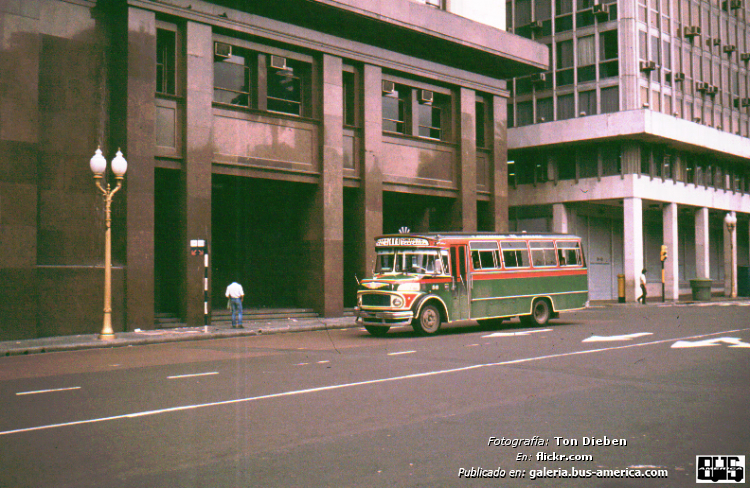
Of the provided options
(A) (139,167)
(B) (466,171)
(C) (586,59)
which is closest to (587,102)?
(C) (586,59)

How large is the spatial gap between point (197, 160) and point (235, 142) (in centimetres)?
179

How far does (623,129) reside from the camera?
39.2 metres

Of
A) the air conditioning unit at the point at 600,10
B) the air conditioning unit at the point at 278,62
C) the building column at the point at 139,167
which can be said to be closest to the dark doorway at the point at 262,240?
the air conditioning unit at the point at 278,62

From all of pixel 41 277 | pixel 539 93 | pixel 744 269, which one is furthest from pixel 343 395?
pixel 744 269

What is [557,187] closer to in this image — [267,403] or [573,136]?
[573,136]

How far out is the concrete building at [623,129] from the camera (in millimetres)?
40219

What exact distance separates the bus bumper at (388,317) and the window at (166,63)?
33.3ft

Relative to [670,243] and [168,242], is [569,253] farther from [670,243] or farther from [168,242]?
[670,243]

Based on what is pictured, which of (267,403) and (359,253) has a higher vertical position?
(359,253)

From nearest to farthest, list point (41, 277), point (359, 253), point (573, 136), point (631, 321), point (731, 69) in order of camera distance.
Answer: point (41, 277), point (631, 321), point (359, 253), point (573, 136), point (731, 69)

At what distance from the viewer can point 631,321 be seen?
2350 centimetres

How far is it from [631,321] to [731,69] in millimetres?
33963

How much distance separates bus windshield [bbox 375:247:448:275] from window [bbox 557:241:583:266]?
215 inches

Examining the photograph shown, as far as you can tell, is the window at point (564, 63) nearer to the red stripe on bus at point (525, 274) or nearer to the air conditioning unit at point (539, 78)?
the air conditioning unit at point (539, 78)
